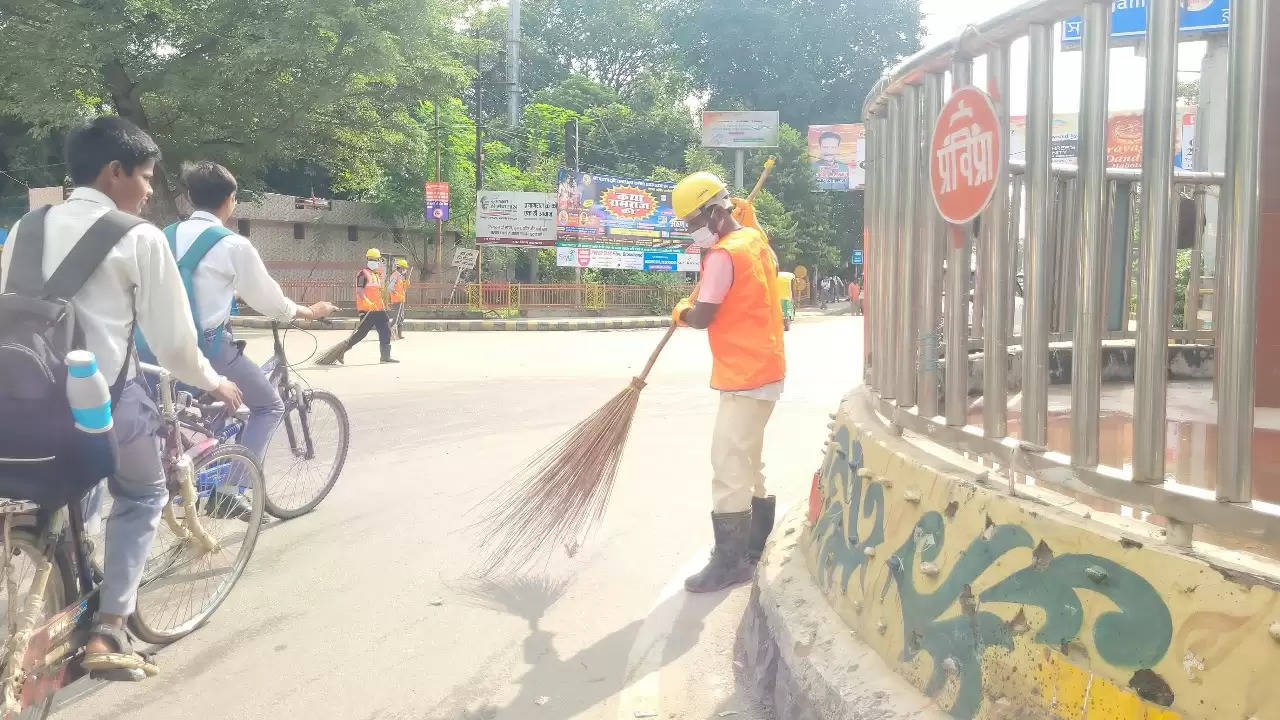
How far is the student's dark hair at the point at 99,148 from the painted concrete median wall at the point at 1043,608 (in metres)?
2.30

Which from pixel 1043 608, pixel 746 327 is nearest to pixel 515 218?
pixel 746 327

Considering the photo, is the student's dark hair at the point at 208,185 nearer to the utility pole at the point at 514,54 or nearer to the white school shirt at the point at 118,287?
the white school shirt at the point at 118,287

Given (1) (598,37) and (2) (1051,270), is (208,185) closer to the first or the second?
(2) (1051,270)

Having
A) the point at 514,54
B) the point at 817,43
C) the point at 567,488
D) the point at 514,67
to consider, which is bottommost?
the point at 567,488

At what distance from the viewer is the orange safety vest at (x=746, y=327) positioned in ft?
12.6

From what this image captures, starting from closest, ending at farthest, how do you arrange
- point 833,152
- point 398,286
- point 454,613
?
point 454,613 < point 398,286 < point 833,152

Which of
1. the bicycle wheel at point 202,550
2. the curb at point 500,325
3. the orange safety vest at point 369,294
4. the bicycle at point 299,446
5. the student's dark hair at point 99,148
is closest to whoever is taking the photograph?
the student's dark hair at point 99,148

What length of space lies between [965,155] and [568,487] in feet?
7.80

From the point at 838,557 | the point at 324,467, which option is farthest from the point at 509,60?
the point at 838,557

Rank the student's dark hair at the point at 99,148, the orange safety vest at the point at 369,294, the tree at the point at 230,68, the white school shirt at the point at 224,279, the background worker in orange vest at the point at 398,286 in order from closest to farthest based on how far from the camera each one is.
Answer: the student's dark hair at the point at 99,148
the white school shirt at the point at 224,279
the orange safety vest at the point at 369,294
the background worker in orange vest at the point at 398,286
the tree at the point at 230,68

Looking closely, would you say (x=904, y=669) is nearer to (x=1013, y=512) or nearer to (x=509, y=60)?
(x=1013, y=512)

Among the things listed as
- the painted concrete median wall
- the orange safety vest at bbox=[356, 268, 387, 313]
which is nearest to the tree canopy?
the orange safety vest at bbox=[356, 268, 387, 313]

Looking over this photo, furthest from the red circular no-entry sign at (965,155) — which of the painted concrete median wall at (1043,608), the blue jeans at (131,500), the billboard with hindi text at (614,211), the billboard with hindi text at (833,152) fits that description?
the billboard with hindi text at (833,152)

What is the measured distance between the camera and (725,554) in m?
3.86
